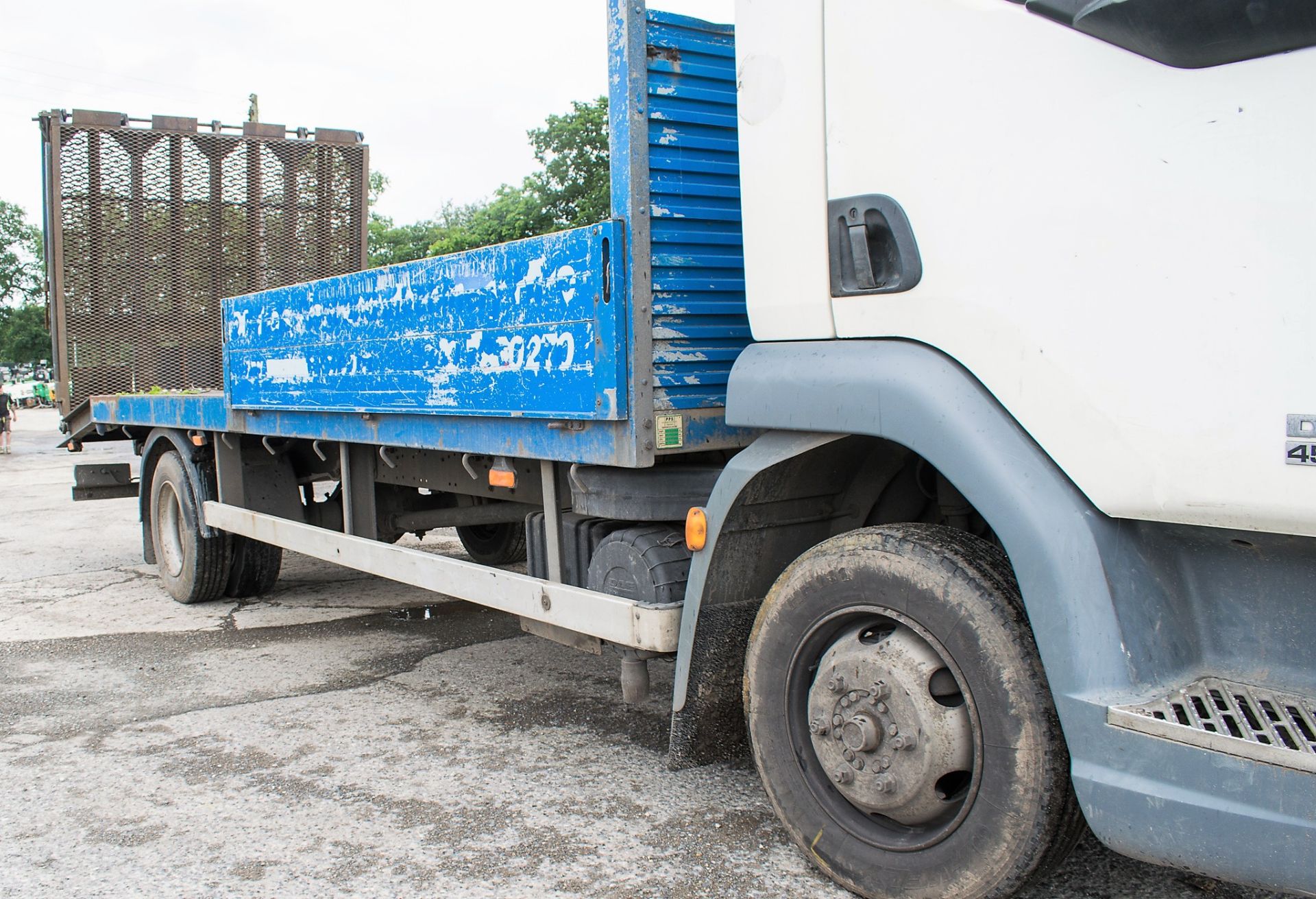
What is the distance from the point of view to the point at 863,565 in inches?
108

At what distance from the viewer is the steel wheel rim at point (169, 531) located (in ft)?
24.0

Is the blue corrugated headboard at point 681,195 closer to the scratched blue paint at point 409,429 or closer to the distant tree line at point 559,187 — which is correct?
the scratched blue paint at point 409,429

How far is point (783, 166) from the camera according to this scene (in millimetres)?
2893

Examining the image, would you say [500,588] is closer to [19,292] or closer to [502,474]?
[502,474]

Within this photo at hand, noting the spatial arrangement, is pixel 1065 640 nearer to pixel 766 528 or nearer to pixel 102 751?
pixel 766 528

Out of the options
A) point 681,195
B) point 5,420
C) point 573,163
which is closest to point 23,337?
point 5,420

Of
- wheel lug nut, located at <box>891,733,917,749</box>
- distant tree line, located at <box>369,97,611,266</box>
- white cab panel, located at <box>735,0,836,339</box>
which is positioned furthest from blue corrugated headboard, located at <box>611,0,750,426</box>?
distant tree line, located at <box>369,97,611,266</box>

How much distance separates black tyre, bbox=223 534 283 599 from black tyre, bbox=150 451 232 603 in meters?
0.06

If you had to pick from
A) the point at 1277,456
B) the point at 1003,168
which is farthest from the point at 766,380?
the point at 1277,456

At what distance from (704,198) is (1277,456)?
2007 millimetres

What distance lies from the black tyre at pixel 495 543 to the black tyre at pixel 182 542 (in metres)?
1.62

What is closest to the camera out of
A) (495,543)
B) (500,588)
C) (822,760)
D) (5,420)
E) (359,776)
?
(822,760)

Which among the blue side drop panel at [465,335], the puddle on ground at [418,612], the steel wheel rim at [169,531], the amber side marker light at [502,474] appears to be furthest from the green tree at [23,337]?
the amber side marker light at [502,474]

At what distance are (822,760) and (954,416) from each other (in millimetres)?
976
